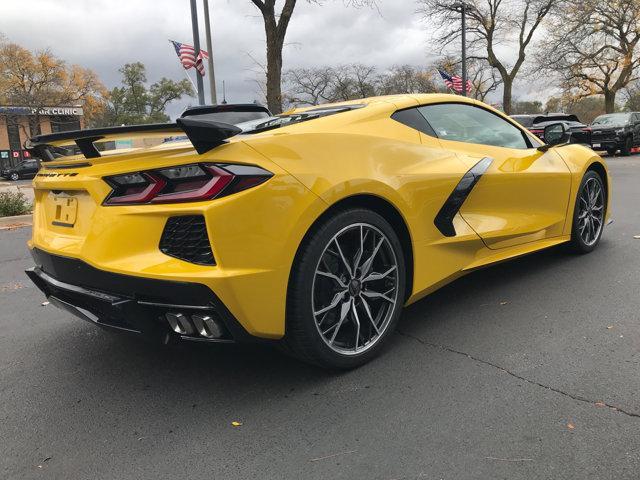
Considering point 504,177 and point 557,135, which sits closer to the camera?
point 504,177

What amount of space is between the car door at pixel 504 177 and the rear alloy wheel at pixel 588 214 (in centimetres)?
33

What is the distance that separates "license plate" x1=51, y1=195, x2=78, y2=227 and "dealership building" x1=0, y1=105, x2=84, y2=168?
48845 millimetres

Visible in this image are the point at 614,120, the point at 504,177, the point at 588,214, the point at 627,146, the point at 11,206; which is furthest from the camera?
the point at 614,120

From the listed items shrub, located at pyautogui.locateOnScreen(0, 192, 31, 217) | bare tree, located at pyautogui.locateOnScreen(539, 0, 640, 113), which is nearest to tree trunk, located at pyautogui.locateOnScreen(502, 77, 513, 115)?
bare tree, located at pyautogui.locateOnScreen(539, 0, 640, 113)

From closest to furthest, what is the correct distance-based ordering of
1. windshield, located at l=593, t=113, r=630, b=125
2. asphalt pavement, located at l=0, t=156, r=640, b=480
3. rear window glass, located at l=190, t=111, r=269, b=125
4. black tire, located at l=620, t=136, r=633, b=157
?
asphalt pavement, located at l=0, t=156, r=640, b=480
rear window glass, located at l=190, t=111, r=269, b=125
black tire, located at l=620, t=136, r=633, b=157
windshield, located at l=593, t=113, r=630, b=125

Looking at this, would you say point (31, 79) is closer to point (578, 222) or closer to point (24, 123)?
point (24, 123)

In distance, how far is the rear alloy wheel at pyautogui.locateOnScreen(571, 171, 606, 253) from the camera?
4.58 m

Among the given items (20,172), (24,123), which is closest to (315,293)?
(20,172)

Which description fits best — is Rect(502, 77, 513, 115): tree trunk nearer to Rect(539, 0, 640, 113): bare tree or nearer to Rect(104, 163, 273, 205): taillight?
Rect(539, 0, 640, 113): bare tree

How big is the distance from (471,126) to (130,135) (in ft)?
7.59

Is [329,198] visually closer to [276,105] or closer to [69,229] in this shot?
[69,229]

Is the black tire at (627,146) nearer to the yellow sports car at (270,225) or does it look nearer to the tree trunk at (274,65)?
the tree trunk at (274,65)

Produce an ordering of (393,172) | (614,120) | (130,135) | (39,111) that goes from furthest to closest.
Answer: (39,111) → (614,120) → (393,172) → (130,135)

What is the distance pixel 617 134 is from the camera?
19.6m
